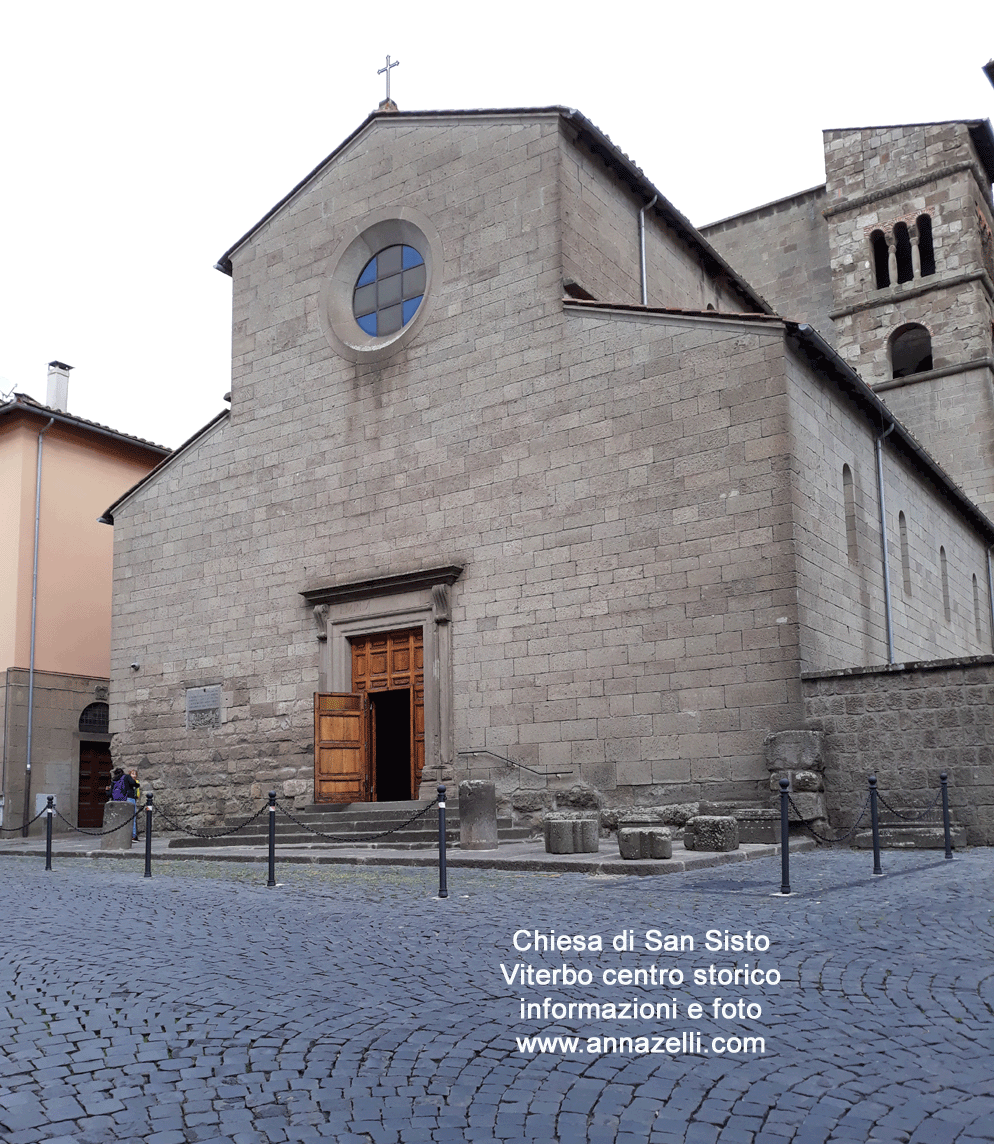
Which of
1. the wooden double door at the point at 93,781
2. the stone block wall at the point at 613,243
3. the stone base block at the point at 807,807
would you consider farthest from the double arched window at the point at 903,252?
the wooden double door at the point at 93,781

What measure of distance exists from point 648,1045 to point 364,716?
573 inches

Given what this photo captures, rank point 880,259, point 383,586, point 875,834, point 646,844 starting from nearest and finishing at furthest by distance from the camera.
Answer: point 875,834
point 646,844
point 383,586
point 880,259

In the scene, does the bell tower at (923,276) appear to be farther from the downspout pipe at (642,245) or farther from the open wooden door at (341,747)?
the open wooden door at (341,747)

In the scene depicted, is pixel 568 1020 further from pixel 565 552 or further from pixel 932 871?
pixel 565 552

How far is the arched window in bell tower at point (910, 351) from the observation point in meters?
29.1

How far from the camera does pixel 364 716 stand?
1922 centimetres

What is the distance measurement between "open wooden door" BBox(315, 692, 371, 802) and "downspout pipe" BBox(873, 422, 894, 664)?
847 centimetres

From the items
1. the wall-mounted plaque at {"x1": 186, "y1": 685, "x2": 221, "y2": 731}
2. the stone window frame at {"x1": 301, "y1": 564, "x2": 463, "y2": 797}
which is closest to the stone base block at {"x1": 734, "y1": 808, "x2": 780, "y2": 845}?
the stone window frame at {"x1": 301, "y1": 564, "x2": 463, "y2": 797}

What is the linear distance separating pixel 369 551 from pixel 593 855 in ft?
26.4

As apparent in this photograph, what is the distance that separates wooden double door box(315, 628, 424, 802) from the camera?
61.2 ft

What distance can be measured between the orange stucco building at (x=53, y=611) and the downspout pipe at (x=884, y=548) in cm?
1715

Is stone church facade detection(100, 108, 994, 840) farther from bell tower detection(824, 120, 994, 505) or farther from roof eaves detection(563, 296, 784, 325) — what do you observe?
bell tower detection(824, 120, 994, 505)

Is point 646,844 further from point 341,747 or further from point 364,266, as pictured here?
point 364,266

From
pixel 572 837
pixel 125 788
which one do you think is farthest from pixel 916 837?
pixel 125 788
